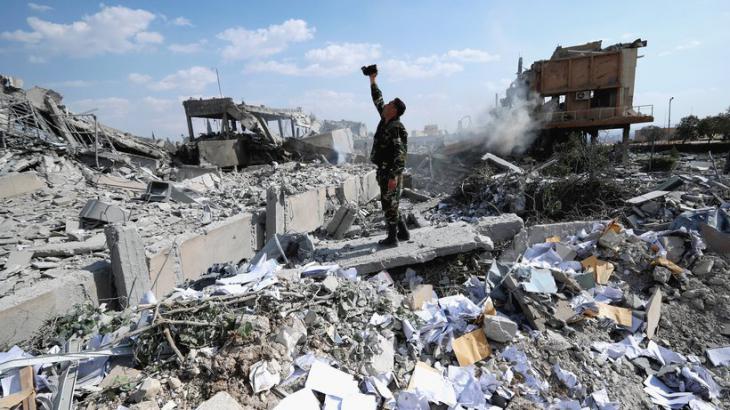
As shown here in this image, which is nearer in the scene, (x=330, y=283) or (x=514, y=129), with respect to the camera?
(x=330, y=283)

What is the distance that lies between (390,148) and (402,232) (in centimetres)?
102

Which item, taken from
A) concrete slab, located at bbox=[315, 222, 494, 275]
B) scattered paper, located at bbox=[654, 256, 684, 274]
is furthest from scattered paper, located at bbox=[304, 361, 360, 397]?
scattered paper, located at bbox=[654, 256, 684, 274]

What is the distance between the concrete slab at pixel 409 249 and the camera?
11.9 ft

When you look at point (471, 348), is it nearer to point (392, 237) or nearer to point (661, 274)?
point (392, 237)

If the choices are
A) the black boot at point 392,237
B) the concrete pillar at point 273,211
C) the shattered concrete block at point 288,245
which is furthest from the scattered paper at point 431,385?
the concrete pillar at point 273,211

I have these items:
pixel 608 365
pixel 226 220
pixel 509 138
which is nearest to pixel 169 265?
pixel 226 220

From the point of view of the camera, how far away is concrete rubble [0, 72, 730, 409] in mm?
2133

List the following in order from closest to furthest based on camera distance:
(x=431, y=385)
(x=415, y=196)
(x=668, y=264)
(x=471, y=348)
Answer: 1. (x=431, y=385)
2. (x=471, y=348)
3. (x=668, y=264)
4. (x=415, y=196)

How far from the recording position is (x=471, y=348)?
2.61m

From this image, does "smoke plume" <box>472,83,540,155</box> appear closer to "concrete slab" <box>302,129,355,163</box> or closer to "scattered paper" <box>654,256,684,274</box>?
"concrete slab" <box>302,129,355,163</box>

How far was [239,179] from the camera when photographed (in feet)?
31.8

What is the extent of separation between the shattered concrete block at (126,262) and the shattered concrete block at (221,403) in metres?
2.02

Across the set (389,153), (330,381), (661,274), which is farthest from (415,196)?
(330,381)

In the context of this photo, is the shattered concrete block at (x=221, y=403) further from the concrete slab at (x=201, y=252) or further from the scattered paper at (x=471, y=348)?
the concrete slab at (x=201, y=252)
